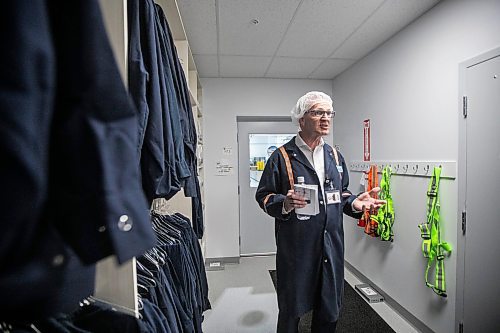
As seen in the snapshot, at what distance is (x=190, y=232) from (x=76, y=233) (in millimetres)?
1358

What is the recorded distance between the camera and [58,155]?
0.28 meters

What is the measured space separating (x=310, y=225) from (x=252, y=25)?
1.67 metres

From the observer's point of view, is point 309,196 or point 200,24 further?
point 200,24

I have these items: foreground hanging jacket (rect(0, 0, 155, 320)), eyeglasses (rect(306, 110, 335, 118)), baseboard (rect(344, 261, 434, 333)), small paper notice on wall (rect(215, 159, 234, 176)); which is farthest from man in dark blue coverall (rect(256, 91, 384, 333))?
small paper notice on wall (rect(215, 159, 234, 176))

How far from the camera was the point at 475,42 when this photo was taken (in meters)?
1.56

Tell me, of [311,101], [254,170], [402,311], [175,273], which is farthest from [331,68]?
[175,273]

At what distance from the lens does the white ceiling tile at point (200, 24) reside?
182cm

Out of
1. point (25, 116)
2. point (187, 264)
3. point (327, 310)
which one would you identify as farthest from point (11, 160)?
point (327, 310)

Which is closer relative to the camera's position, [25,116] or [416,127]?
[25,116]

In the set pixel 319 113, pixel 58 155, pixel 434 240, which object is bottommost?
pixel 434 240

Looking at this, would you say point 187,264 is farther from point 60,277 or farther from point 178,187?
point 60,277

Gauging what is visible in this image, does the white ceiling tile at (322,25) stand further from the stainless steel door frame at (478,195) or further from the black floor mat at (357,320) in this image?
the black floor mat at (357,320)

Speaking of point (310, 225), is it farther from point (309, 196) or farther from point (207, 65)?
point (207, 65)

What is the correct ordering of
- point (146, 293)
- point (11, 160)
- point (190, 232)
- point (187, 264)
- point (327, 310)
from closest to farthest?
point (11, 160), point (146, 293), point (187, 264), point (327, 310), point (190, 232)
